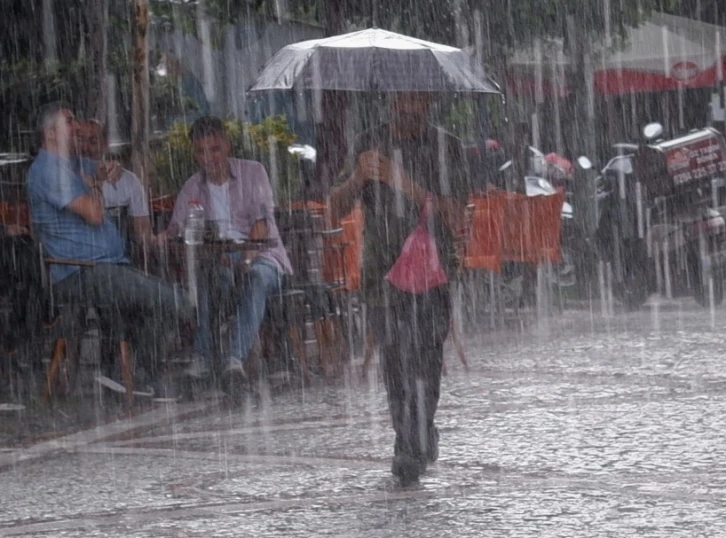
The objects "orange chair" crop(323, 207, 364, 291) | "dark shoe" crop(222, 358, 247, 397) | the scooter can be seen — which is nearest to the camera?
"dark shoe" crop(222, 358, 247, 397)

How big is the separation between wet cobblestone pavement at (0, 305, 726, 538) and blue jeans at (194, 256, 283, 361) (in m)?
0.44

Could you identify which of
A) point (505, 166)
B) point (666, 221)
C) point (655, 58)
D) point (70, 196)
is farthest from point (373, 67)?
point (655, 58)

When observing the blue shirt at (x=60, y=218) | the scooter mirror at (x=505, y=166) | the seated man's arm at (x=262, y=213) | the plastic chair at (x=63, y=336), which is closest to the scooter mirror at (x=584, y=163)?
the scooter mirror at (x=505, y=166)

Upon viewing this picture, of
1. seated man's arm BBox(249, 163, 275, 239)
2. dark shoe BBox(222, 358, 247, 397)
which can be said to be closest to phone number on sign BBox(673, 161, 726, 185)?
seated man's arm BBox(249, 163, 275, 239)

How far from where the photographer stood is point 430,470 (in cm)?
771

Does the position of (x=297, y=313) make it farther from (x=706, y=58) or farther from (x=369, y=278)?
(x=706, y=58)

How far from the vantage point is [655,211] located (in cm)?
1742

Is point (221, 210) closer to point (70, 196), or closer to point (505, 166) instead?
point (70, 196)

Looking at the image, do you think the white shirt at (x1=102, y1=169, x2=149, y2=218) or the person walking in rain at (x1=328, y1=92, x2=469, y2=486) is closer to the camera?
the person walking in rain at (x1=328, y1=92, x2=469, y2=486)

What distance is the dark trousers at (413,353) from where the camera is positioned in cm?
750

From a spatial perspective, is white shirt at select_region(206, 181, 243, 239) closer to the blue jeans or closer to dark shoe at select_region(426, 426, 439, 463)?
the blue jeans

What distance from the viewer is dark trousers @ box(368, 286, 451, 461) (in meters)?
7.50

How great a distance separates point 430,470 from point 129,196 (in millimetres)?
3989

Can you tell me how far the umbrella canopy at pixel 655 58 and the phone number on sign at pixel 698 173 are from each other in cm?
586
